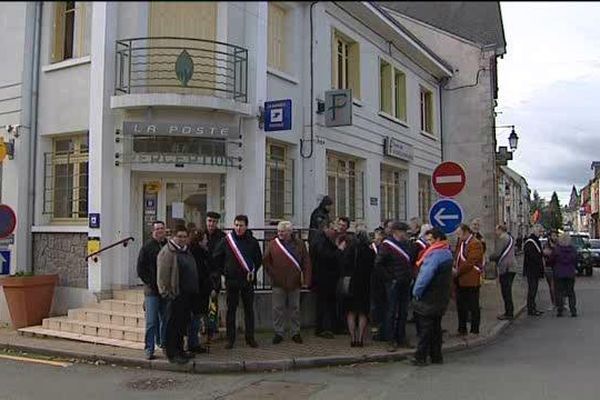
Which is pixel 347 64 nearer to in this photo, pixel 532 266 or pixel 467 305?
pixel 532 266

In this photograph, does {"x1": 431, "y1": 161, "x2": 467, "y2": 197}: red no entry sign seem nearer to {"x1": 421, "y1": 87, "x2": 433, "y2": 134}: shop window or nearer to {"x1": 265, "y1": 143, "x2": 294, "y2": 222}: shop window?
{"x1": 265, "y1": 143, "x2": 294, "y2": 222}: shop window

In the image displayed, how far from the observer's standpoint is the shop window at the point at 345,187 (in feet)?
51.6

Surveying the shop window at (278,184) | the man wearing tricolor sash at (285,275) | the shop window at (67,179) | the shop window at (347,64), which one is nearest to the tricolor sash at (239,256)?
the man wearing tricolor sash at (285,275)

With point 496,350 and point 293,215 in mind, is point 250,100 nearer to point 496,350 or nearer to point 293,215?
point 293,215

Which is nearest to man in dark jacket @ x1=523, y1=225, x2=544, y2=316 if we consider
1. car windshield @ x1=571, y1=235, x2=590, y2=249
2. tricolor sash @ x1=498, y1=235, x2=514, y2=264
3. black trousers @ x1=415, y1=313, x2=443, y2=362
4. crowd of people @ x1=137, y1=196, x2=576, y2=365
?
tricolor sash @ x1=498, y1=235, x2=514, y2=264

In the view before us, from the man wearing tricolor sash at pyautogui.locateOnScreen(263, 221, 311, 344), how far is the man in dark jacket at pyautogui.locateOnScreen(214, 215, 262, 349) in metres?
0.39

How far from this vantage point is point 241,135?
12.0 m

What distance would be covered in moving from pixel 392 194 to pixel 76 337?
11.7m

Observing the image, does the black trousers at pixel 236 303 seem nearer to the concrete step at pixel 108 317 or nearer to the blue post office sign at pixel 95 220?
the concrete step at pixel 108 317

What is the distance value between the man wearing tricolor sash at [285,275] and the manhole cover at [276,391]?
2.07 meters

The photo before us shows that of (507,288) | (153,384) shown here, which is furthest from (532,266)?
(153,384)

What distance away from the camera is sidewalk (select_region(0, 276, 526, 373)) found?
342 inches

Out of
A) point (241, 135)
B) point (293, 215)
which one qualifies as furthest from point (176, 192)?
point (293, 215)

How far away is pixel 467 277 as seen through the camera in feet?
36.0
